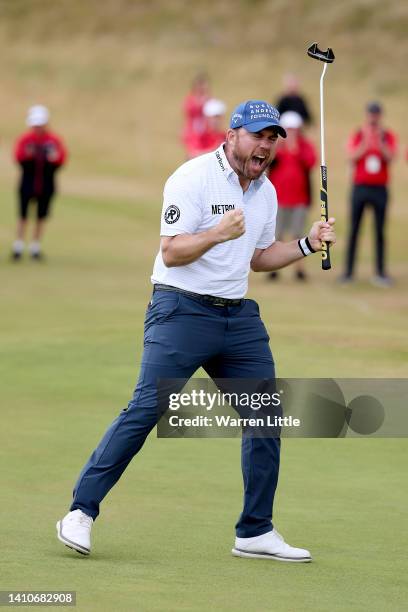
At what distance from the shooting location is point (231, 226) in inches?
258

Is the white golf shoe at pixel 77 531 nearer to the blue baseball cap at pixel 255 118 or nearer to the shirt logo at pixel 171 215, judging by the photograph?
the shirt logo at pixel 171 215

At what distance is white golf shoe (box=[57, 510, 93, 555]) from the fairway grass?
85 mm

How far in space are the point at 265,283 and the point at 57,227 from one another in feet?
21.5

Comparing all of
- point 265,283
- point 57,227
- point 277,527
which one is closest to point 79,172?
point 57,227

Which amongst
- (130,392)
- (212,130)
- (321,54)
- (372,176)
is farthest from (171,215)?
(212,130)

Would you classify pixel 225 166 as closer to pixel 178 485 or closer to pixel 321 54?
pixel 321 54

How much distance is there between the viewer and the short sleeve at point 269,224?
23.7ft

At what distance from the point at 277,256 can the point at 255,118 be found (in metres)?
0.87

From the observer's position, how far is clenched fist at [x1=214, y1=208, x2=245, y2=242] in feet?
21.5

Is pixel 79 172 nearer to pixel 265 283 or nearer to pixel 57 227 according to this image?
pixel 57 227

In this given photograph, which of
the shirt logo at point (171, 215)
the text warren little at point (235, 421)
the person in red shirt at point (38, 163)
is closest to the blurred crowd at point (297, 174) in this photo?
the person in red shirt at point (38, 163)

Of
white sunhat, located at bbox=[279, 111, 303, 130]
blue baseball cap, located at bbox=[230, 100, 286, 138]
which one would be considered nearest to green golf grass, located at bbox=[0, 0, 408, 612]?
blue baseball cap, located at bbox=[230, 100, 286, 138]

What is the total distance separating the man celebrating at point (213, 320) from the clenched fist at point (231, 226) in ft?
0.56

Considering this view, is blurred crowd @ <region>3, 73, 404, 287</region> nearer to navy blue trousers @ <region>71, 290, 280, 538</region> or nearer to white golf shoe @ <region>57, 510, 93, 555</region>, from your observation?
navy blue trousers @ <region>71, 290, 280, 538</region>
